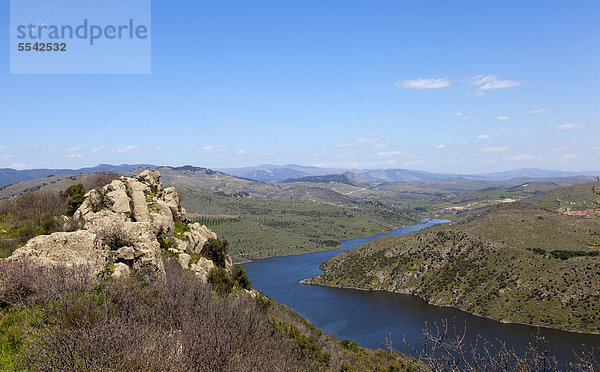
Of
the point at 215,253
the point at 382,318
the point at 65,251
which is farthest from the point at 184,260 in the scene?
the point at 382,318

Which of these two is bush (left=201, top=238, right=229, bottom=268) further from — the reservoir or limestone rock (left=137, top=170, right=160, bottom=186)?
the reservoir

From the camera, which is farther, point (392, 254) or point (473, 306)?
point (392, 254)

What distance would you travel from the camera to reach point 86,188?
4988cm

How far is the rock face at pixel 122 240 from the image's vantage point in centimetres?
1931

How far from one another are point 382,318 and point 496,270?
153 feet

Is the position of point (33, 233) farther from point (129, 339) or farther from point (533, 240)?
point (533, 240)

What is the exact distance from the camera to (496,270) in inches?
4796

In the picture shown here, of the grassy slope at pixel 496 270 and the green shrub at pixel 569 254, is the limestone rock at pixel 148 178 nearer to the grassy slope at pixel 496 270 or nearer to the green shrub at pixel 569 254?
the grassy slope at pixel 496 270

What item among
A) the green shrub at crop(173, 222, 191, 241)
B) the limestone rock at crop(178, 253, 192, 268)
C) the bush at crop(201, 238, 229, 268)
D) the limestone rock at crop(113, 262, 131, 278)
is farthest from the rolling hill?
the limestone rock at crop(113, 262, 131, 278)

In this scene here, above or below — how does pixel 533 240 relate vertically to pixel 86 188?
below

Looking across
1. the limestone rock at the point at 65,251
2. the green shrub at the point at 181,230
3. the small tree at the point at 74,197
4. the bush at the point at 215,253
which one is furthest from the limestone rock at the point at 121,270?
the bush at the point at 215,253

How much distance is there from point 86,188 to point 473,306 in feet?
399

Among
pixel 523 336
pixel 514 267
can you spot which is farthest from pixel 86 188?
pixel 514 267

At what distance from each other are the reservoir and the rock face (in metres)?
54.0
